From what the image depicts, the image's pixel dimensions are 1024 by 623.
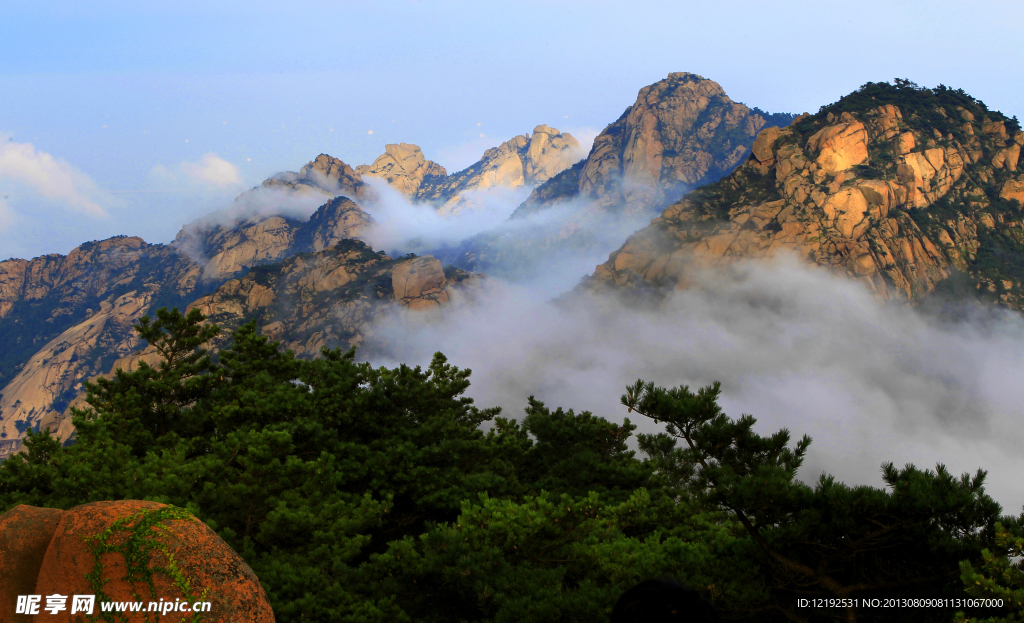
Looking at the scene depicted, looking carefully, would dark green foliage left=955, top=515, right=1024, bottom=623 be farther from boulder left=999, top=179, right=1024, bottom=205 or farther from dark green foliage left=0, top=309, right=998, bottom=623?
boulder left=999, top=179, right=1024, bottom=205

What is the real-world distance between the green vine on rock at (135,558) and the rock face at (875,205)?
117266 mm

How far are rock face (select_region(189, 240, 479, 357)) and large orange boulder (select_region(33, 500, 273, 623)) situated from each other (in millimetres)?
133742

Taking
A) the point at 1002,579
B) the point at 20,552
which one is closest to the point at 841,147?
the point at 1002,579

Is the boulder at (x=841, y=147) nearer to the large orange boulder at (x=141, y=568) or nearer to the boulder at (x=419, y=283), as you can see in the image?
the boulder at (x=419, y=283)

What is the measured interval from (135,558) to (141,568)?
0.43 ft

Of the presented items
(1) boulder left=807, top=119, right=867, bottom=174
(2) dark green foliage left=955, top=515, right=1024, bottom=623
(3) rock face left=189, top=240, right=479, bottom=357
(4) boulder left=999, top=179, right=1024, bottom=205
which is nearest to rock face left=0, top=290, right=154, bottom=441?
(3) rock face left=189, top=240, right=479, bottom=357

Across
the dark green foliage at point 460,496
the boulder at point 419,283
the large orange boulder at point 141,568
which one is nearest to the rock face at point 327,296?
the boulder at point 419,283

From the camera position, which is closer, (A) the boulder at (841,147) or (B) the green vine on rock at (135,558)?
A: (B) the green vine on rock at (135,558)

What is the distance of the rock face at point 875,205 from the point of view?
106 metres

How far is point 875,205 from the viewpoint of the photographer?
105 m

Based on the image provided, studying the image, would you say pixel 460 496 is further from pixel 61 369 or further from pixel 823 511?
pixel 61 369

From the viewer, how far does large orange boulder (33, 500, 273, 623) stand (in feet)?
20.6

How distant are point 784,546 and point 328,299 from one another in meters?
151

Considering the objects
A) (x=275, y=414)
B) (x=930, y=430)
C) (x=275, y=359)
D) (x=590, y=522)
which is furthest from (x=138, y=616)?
(x=930, y=430)
